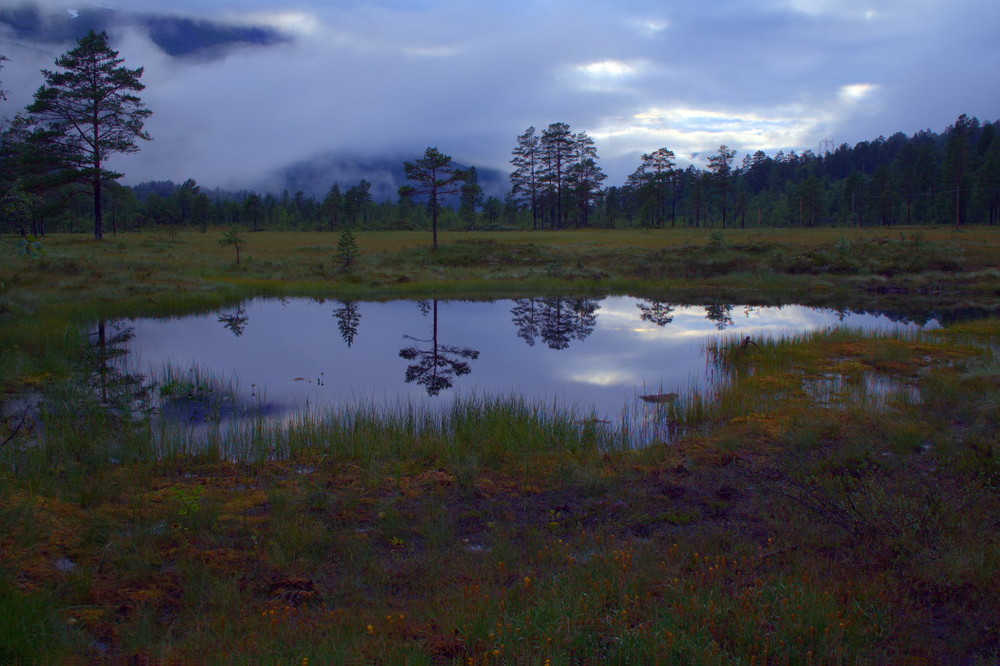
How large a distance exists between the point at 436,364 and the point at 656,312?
1338 cm

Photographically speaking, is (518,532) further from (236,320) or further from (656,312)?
(656,312)

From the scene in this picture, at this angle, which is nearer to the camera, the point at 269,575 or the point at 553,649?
the point at 553,649

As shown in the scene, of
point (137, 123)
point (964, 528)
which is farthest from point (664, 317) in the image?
point (137, 123)

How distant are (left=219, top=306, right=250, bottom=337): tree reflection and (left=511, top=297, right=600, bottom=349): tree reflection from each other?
962cm

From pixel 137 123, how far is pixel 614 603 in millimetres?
50510

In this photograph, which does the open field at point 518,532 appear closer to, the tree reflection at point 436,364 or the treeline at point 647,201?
the tree reflection at point 436,364

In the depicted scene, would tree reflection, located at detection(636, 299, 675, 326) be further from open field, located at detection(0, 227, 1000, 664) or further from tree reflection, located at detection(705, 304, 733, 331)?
open field, located at detection(0, 227, 1000, 664)

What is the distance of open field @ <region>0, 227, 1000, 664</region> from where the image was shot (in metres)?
3.89

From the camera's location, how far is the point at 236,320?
76.5 feet

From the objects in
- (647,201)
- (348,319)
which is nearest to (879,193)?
(647,201)

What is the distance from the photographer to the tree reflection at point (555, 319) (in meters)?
20.9

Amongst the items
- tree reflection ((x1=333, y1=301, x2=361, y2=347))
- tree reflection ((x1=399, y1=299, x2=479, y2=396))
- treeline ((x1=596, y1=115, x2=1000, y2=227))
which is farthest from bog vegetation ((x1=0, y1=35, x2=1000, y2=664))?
treeline ((x1=596, y1=115, x2=1000, y2=227))

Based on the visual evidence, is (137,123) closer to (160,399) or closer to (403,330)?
(403,330)

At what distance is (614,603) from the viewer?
437cm
